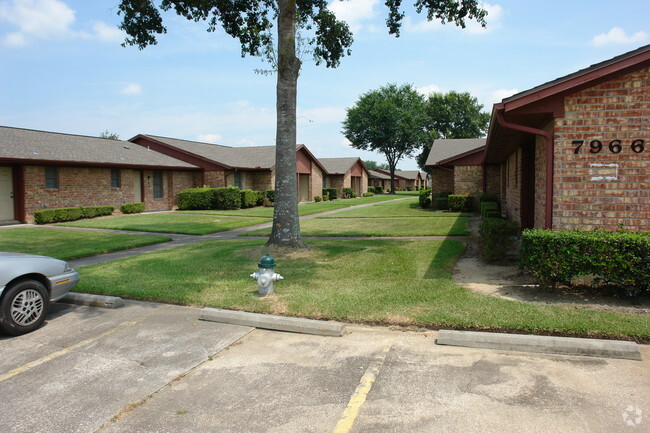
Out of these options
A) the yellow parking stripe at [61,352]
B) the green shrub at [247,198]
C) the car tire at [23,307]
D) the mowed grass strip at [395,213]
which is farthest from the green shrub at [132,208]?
the yellow parking stripe at [61,352]

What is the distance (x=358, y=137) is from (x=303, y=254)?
55166 mm

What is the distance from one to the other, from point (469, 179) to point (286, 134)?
53.0 ft

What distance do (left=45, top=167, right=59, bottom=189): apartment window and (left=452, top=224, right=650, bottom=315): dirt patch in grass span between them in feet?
64.5

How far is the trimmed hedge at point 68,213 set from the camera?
19.3m

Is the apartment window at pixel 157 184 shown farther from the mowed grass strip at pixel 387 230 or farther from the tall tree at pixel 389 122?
the tall tree at pixel 389 122

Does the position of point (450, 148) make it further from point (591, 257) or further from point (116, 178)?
point (591, 257)

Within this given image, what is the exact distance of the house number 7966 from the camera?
693cm

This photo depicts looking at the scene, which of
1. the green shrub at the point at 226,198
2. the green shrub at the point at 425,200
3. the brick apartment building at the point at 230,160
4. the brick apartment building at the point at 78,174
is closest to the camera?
the brick apartment building at the point at 78,174

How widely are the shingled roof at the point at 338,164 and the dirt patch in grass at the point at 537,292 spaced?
3952 cm

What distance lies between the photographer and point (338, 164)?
51562mm

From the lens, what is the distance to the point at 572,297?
21.2ft

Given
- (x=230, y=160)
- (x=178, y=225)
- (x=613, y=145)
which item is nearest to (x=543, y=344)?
(x=613, y=145)

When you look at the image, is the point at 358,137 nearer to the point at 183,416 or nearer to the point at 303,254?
the point at 303,254

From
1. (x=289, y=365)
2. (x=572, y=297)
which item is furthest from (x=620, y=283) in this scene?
(x=289, y=365)
